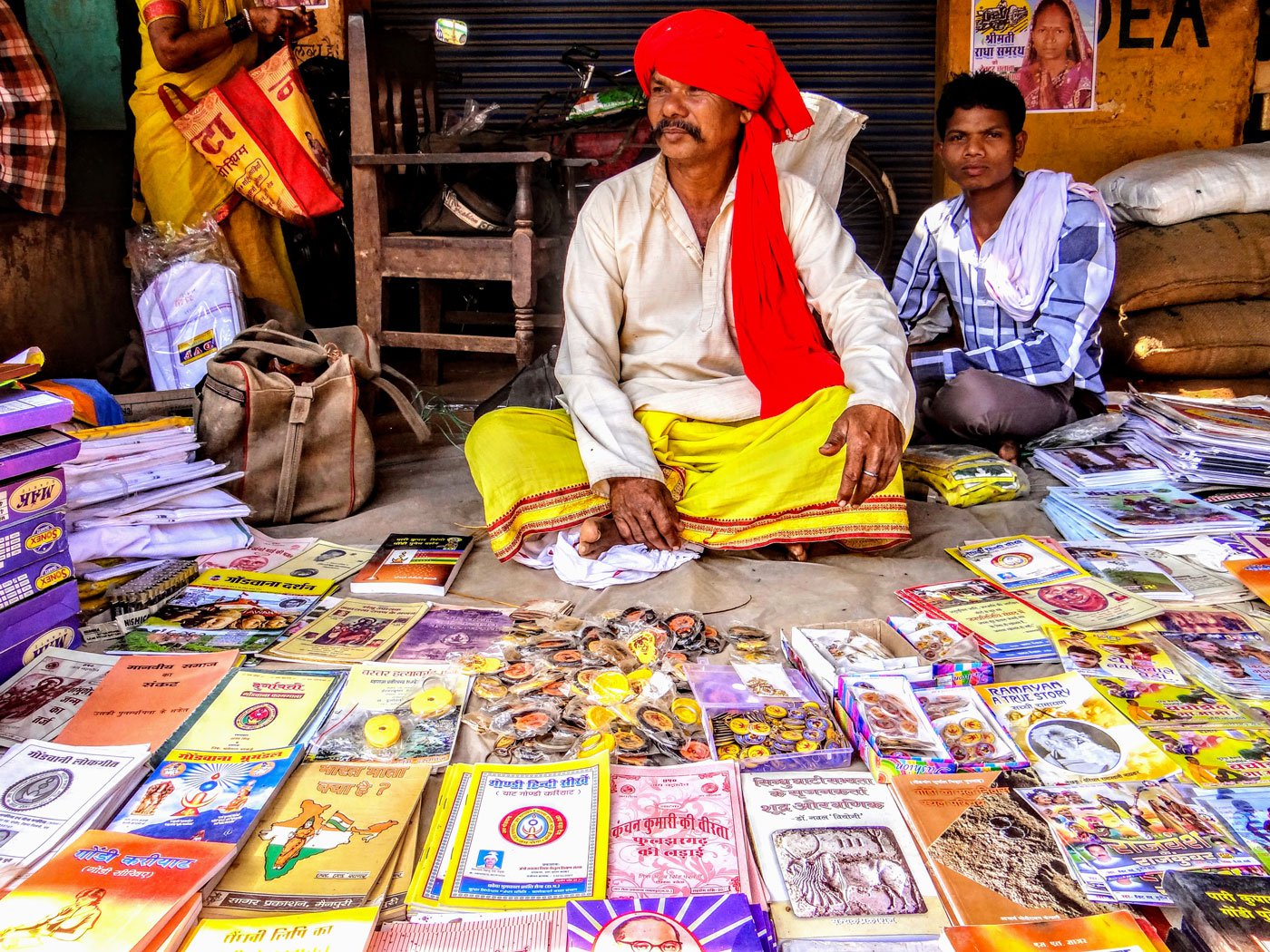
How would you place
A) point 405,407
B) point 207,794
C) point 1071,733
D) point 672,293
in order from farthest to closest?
point 405,407 < point 672,293 < point 1071,733 < point 207,794

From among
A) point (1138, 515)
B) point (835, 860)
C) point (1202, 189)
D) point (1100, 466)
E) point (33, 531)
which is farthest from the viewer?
point (1202, 189)

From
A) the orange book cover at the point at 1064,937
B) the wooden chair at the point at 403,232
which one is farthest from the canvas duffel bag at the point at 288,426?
the orange book cover at the point at 1064,937

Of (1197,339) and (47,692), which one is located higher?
(1197,339)

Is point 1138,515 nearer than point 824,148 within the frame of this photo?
Yes

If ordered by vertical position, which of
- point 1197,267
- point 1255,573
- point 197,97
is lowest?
point 1255,573

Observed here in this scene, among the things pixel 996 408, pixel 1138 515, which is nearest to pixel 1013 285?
pixel 996 408

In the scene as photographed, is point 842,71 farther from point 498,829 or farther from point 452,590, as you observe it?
point 498,829

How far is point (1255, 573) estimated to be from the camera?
2.04 meters

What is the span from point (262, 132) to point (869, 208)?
9.12 ft

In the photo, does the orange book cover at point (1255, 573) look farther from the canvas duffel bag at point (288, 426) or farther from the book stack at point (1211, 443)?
the canvas duffel bag at point (288, 426)

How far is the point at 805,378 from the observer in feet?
7.91

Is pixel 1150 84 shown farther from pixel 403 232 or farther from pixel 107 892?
pixel 107 892

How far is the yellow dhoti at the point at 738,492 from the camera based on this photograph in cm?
225

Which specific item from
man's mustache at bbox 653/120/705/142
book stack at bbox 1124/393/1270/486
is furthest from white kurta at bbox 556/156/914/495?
book stack at bbox 1124/393/1270/486
